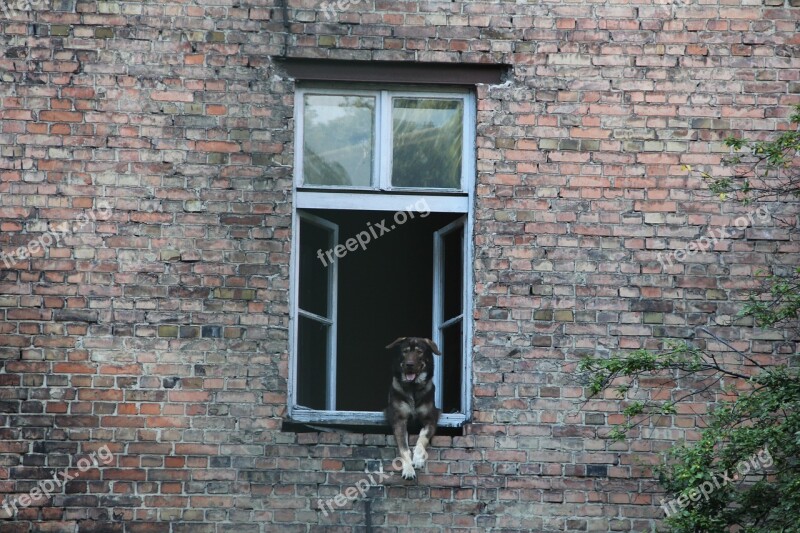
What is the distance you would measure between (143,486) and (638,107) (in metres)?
3.79

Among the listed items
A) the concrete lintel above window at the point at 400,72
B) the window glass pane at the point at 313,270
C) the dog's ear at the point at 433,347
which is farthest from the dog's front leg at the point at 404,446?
the concrete lintel above window at the point at 400,72

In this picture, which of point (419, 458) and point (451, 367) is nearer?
point (419, 458)

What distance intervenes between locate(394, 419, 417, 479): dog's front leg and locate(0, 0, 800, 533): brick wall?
89mm

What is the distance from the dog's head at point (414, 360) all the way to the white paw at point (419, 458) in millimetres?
463

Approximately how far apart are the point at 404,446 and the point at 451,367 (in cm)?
82

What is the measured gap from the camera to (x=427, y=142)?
7.68m

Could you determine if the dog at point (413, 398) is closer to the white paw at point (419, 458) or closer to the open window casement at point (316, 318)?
the white paw at point (419, 458)

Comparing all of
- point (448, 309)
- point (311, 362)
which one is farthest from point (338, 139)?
point (311, 362)

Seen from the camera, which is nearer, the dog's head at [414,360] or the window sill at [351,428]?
the window sill at [351,428]

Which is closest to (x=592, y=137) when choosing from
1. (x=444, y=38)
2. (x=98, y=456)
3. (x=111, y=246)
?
(x=444, y=38)

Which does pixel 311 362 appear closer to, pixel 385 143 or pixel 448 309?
pixel 448 309

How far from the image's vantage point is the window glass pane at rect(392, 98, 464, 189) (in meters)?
7.67

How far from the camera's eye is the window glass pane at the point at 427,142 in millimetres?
7668

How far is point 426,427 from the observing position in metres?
7.18
